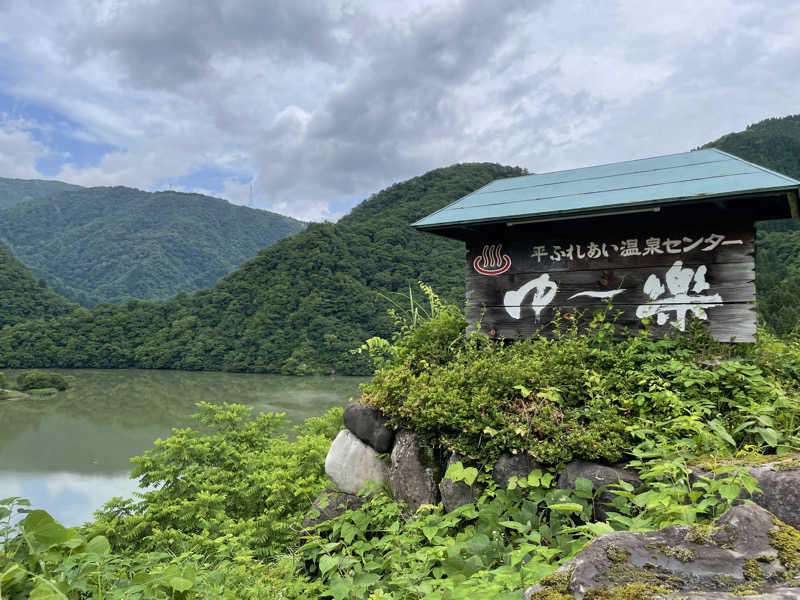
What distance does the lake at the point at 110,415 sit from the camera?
47.4ft

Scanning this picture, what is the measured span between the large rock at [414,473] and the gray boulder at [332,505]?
0.40m

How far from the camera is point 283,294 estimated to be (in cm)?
4709

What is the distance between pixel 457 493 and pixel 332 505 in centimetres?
124

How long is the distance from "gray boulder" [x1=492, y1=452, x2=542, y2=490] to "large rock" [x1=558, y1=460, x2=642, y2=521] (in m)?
0.20

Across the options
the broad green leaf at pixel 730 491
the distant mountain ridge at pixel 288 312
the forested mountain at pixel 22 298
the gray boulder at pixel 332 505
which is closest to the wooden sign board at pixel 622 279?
the gray boulder at pixel 332 505

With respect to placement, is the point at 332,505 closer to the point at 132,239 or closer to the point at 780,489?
the point at 780,489

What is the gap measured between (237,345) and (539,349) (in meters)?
43.8

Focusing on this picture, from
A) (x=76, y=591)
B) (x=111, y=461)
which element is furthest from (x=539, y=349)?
(x=111, y=461)

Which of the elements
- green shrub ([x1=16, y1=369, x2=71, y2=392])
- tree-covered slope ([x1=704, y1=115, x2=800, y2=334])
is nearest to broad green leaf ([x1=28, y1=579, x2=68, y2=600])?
tree-covered slope ([x1=704, y1=115, x2=800, y2=334])

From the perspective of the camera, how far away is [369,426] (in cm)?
398

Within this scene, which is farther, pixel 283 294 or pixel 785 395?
pixel 283 294

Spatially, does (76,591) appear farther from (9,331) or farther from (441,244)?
(9,331)

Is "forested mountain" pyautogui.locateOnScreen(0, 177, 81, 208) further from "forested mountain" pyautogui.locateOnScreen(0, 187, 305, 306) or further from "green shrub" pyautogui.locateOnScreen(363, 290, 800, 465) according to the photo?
"green shrub" pyautogui.locateOnScreen(363, 290, 800, 465)

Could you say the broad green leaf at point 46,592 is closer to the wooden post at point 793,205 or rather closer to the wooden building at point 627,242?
the wooden building at point 627,242
